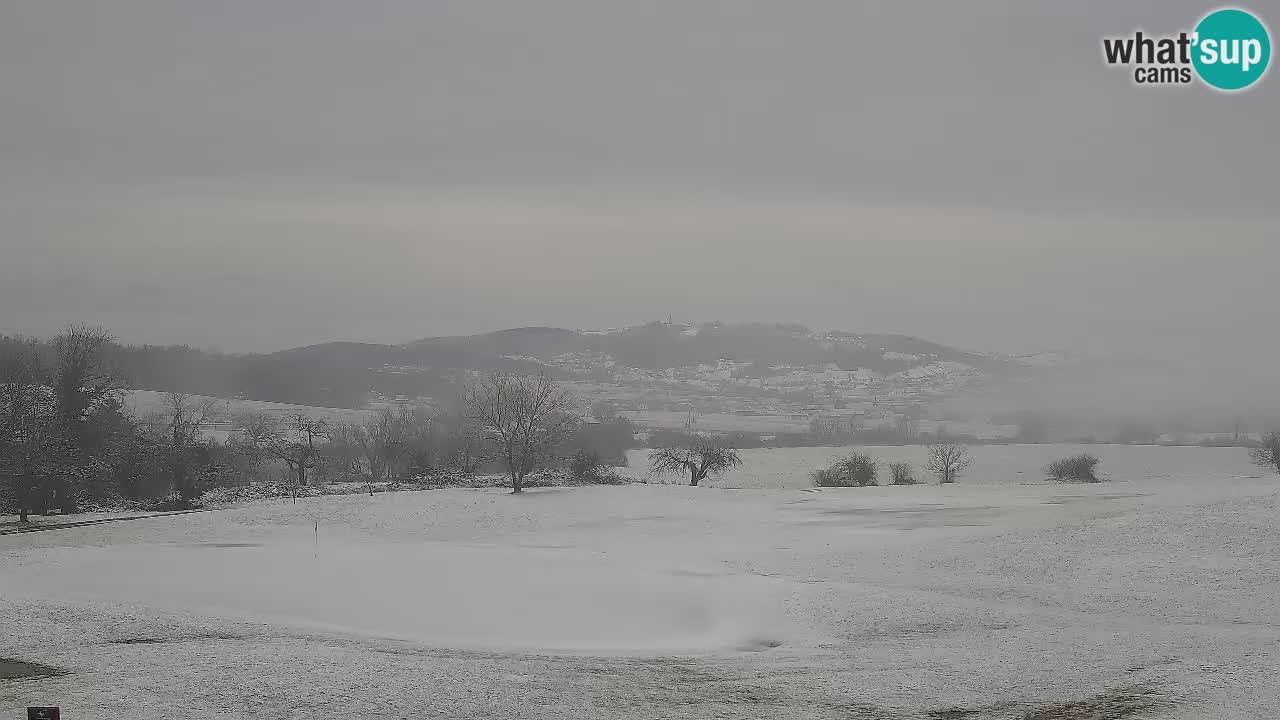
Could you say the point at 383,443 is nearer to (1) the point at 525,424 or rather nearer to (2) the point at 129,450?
(2) the point at 129,450

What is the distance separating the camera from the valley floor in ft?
61.8

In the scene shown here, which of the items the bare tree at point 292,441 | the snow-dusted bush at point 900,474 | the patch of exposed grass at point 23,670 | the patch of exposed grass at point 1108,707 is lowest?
the patch of exposed grass at point 1108,707

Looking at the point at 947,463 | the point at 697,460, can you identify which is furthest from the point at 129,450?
the point at 947,463

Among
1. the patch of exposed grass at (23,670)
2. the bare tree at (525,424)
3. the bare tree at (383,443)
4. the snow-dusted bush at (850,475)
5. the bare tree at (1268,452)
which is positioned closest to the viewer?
the patch of exposed grass at (23,670)

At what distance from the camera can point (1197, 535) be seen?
3650cm

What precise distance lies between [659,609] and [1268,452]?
65.8m

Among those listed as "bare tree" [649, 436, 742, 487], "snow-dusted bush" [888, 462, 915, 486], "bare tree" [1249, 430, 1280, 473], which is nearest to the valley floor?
"bare tree" [649, 436, 742, 487]

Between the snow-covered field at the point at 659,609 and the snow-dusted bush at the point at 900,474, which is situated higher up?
the snow-dusted bush at the point at 900,474

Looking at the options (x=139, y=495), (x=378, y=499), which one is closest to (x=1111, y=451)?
(x=378, y=499)

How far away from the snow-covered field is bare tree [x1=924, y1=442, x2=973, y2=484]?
77.6ft

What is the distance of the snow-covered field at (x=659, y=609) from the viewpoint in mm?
18891

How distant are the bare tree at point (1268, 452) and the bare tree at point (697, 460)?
1466 inches

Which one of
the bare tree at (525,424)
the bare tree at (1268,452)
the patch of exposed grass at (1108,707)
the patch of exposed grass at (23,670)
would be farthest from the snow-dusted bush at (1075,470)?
the patch of exposed grass at (23,670)

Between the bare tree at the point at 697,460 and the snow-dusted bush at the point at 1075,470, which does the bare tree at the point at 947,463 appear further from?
the bare tree at the point at 697,460
